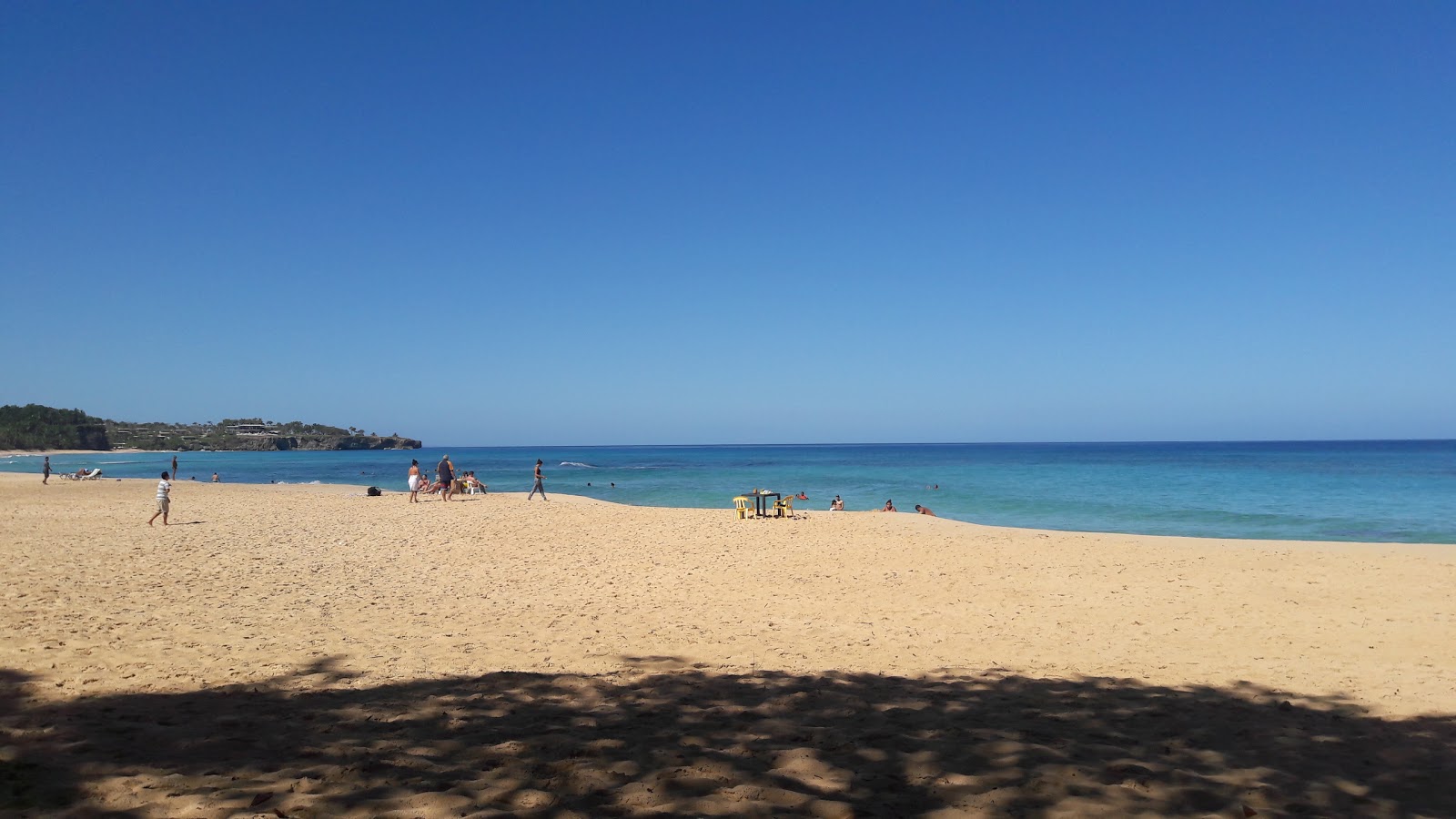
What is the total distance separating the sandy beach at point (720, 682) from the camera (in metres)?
4.22

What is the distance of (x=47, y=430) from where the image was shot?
146 metres

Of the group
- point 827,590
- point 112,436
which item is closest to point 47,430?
point 112,436

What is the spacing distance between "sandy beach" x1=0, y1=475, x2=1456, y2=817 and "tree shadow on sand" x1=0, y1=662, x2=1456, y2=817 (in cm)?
3

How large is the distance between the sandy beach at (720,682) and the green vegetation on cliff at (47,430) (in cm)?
16567

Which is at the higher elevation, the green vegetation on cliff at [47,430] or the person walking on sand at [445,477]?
the green vegetation on cliff at [47,430]

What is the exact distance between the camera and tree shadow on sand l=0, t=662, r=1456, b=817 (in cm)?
402

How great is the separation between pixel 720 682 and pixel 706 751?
195 centimetres

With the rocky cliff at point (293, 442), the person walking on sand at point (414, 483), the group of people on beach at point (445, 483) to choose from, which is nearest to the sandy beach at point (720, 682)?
the person walking on sand at point (414, 483)

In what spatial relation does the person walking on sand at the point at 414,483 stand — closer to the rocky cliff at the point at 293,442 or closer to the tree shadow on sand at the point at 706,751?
the tree shadow on sand at the point at 706,751

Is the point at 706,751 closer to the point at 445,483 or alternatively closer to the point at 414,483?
the point at 445,483

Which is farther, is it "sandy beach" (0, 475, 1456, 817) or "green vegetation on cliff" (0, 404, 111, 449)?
"green vegetation on cliff" (0, 404, 111, 449)

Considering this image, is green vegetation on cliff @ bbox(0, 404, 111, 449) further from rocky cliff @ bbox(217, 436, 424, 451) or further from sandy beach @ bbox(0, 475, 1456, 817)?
sandy beach @ bbox(0, 475, 1456, 817)

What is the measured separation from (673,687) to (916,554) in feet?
33.0

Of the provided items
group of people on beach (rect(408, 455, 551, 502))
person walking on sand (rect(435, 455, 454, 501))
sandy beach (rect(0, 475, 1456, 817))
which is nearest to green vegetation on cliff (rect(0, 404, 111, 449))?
group of people on beach (rect(408, 455, 551, 502))
